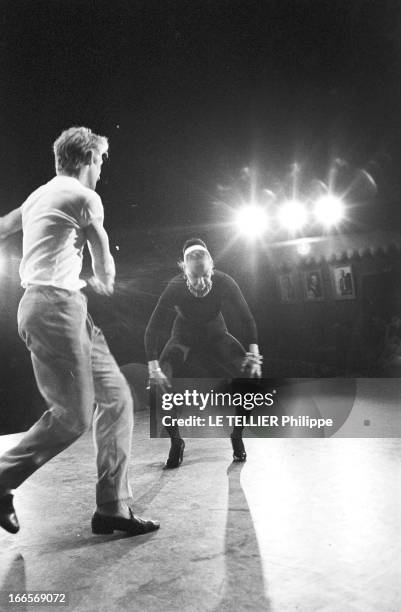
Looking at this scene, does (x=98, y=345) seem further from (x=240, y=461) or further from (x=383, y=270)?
(x=383, y=270)

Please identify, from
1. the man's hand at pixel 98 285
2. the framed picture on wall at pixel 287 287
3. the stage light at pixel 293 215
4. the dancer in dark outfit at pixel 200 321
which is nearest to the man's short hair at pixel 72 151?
the man's hand at pixel 98 285

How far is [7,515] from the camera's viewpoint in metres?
1.93

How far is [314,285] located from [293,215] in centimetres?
140

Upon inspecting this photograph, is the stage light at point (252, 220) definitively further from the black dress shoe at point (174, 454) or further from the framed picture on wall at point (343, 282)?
the black dress shoe at point (174, 454)

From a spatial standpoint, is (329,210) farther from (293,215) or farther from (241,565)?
(241,565)

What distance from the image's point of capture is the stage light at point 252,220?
7.26 metres

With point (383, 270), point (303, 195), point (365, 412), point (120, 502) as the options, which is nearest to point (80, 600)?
point (120, 502)

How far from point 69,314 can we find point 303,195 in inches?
243

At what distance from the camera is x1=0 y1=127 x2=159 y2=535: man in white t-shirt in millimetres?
1928

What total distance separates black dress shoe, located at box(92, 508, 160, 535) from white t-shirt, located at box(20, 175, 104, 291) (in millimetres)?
1060

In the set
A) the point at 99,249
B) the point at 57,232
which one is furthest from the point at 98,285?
the point at 57,232

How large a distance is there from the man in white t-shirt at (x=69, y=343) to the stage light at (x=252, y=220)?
5208mm

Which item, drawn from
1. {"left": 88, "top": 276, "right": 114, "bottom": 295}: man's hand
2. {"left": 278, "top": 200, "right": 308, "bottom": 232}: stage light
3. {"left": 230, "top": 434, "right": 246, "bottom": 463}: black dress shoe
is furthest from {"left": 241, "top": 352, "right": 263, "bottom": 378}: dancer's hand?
{"left": 278, "top": 200, "right": 308, "bottom": 232}: stage light

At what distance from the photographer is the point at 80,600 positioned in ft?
4.90
